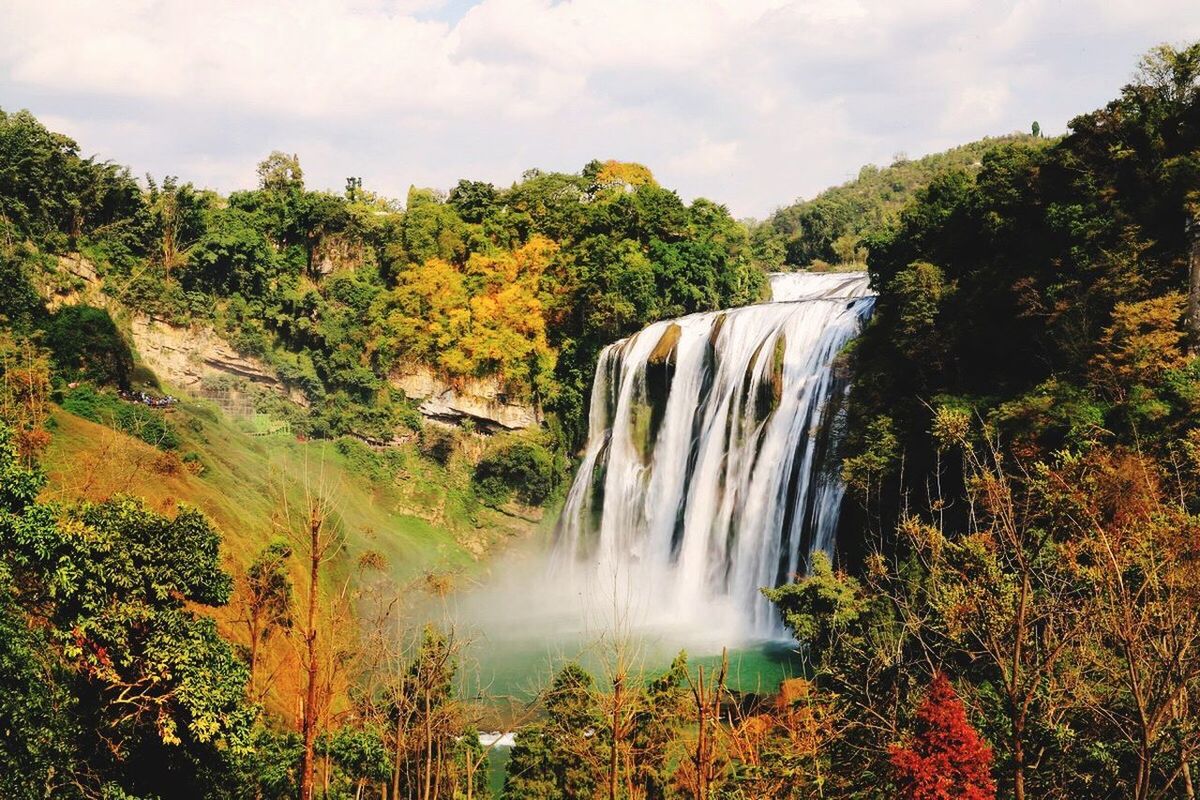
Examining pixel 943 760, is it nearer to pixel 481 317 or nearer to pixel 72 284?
pixel 481 317

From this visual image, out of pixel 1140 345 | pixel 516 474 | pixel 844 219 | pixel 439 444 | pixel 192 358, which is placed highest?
pixel 844 219

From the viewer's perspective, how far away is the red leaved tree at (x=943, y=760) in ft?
32.6

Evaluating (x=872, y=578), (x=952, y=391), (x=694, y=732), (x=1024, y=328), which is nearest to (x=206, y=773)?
(x=694, y=732)

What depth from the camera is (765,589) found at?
18.2 metres

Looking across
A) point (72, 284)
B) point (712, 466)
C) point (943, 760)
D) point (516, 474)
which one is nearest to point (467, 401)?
point (516, 474)

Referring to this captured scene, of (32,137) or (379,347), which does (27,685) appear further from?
(32,137)

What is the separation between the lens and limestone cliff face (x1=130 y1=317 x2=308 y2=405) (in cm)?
3688

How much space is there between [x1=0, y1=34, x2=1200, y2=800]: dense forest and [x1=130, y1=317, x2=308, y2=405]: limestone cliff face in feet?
2.30

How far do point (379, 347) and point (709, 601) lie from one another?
19873 mm

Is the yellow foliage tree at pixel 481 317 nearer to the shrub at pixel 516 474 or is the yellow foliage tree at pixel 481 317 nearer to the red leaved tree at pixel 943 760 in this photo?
the shrub at pixel 516 474

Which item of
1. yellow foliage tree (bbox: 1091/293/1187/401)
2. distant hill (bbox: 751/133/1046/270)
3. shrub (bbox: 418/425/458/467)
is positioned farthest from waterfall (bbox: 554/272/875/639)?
distant hill (bbox: 751/133/1046/270)

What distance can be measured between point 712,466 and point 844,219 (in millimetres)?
31775

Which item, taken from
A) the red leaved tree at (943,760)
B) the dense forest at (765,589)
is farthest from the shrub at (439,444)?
the red leaved tree at (943,760)

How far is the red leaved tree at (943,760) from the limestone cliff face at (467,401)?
1149 inches
